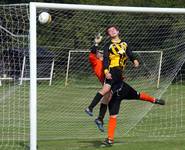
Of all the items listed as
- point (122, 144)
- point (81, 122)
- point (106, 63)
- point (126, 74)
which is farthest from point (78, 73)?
point (106, 63)

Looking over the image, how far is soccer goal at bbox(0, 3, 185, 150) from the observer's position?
30.1ft

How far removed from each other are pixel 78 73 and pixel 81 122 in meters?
3.98

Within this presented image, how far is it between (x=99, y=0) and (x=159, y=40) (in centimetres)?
1133

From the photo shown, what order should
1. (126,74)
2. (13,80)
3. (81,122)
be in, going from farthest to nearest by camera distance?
(13,80)
(126,74)
(81,122)

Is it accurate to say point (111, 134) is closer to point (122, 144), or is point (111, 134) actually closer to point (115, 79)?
point (122, 144)

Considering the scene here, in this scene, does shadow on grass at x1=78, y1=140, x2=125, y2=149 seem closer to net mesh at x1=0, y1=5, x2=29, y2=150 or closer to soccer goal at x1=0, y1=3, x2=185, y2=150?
soccer goal at x1=0, y1=3, x2=185, y2=150

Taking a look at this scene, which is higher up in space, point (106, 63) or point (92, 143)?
point (106, 63)

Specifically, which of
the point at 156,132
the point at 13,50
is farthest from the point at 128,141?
the point at 13,50

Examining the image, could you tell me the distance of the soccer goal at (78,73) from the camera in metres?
9.19

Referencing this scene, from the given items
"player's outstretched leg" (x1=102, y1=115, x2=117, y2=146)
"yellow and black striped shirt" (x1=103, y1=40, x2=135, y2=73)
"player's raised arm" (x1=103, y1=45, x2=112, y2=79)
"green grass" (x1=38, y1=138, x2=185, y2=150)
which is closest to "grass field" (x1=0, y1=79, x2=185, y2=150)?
"green grass" (x1=38, y1=138, x2=185, y2=150)

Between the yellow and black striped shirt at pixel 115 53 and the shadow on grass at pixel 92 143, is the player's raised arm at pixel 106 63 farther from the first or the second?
the shadow on grass at pixel 92 143

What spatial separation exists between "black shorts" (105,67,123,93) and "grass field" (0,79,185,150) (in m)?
0.95

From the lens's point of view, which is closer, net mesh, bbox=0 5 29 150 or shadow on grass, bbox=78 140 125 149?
shadow on grass, bbox=78 140 125 149

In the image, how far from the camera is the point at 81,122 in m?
11.6
